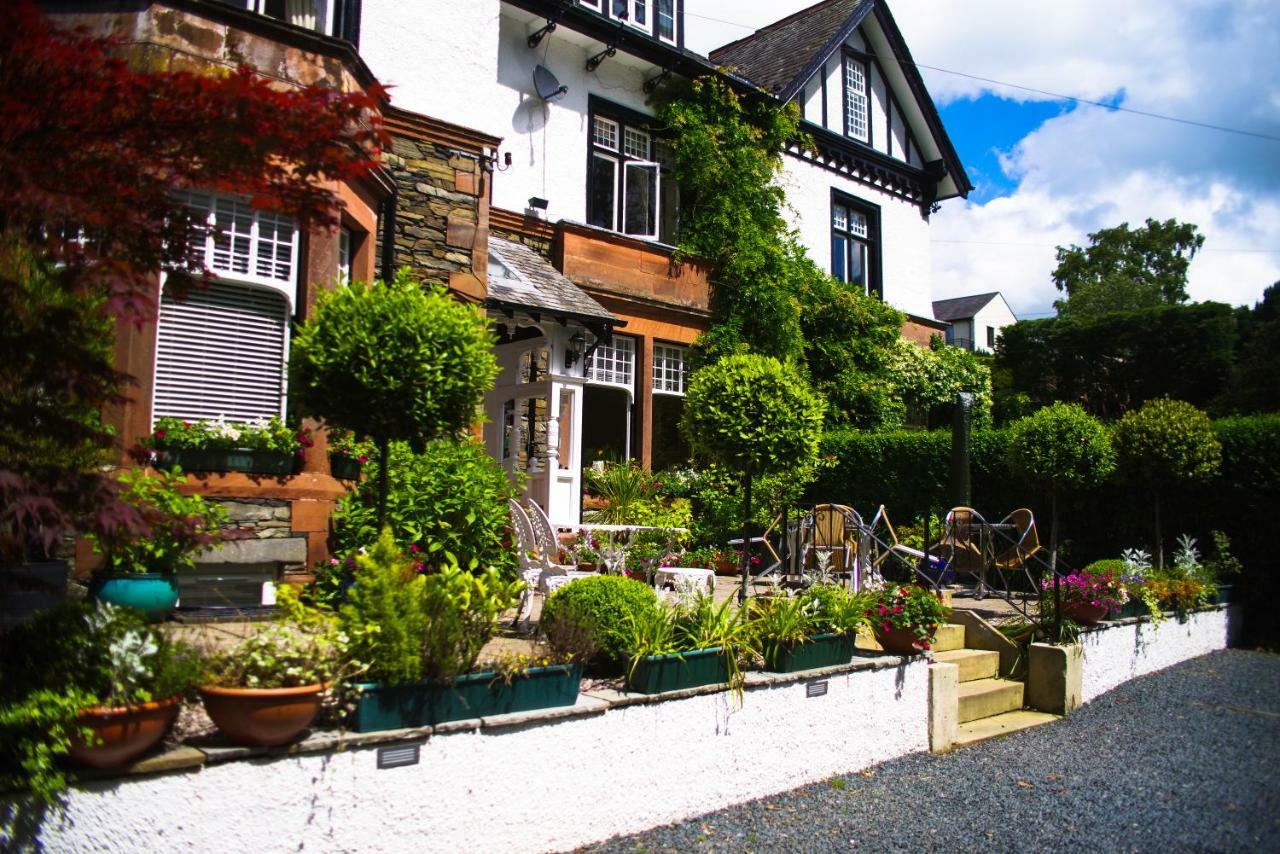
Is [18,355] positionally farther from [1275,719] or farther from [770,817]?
[1275,719]

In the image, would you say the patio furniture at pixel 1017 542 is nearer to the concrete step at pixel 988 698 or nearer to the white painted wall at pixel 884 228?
the concrete step at pixel 988 698

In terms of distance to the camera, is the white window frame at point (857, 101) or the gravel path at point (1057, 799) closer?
the gravel path at point (1057, 799)

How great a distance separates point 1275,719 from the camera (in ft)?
26.3

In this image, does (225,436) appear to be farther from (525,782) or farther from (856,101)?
(856,101)

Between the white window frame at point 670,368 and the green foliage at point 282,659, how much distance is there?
36.0 ft

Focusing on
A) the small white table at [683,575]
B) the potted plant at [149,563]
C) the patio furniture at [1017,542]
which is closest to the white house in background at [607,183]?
the small white table at [683,575]

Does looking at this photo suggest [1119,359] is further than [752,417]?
Yes

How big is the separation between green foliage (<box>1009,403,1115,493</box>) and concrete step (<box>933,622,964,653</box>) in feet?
9.59

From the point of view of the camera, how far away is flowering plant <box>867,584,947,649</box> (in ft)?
21.5

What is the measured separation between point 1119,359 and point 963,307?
3286cm

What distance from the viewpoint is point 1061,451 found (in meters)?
10.3

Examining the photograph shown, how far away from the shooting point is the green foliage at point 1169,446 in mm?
10539

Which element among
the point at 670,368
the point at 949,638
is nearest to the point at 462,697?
the point at 949,638

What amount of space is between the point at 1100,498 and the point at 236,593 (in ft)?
32.8
